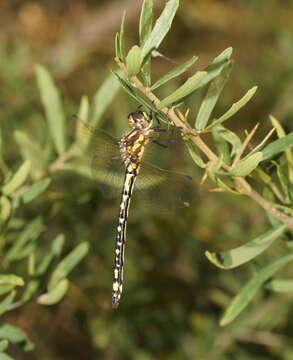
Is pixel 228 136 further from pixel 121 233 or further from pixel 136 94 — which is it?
pixel 121 233

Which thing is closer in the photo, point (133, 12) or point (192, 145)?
point (192, 145)

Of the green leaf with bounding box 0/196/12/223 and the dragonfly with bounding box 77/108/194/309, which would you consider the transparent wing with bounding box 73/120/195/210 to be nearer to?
the dragonfly with bounding box 77/108/194/309

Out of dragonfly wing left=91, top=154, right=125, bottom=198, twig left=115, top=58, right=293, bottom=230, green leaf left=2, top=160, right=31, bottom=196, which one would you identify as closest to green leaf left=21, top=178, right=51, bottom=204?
green leaf left=2, top=160, right=31, bottom=196

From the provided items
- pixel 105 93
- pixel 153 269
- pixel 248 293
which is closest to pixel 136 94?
pixel 248 293

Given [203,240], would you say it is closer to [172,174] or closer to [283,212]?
[172,174]

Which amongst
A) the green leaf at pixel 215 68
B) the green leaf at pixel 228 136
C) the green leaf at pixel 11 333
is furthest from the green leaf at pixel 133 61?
the green leaf at pixel 11 333

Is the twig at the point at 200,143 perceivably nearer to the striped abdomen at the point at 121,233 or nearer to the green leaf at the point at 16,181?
the green leaf at the point at 16,181

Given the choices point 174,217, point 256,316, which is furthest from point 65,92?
point 256,316
